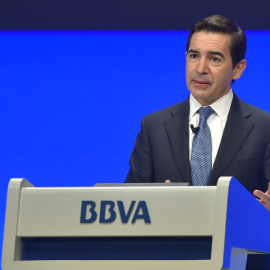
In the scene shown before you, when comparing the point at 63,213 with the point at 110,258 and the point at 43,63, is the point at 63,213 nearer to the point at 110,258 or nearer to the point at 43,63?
the point at 110,258

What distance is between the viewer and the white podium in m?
1.37

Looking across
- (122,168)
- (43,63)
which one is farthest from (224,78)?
(43,63)

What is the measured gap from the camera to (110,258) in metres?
1.41

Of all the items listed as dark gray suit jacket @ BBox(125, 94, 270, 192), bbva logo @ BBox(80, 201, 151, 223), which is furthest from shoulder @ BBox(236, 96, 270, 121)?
bbva logo @ BBox(80, 201, 151, 223)

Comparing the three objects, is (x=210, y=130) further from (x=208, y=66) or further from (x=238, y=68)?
(x=238, y=68)

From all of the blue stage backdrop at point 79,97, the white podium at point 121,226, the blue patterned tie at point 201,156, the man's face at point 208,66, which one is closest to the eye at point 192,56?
the man's face at point 208,66

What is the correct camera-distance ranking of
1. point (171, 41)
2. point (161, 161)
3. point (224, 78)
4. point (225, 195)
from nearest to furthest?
point (225, 195)
point (161, 161)
point (224, 78)
point (171, 41)

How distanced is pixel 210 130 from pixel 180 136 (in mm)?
95

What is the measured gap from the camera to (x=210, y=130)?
2.17 metres

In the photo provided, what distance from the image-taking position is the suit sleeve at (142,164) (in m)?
2.20

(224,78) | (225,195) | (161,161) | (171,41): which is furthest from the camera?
(171,41)

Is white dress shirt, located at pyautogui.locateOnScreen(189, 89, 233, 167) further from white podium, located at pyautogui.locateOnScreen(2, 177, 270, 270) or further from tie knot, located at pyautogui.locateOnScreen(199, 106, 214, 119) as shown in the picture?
white podium, located at pyautogui.locateOnScreen(2, 177, 270, 270)

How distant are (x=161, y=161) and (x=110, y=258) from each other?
773 millimetres

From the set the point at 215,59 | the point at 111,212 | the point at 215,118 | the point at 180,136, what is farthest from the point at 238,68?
the point at 111,212
